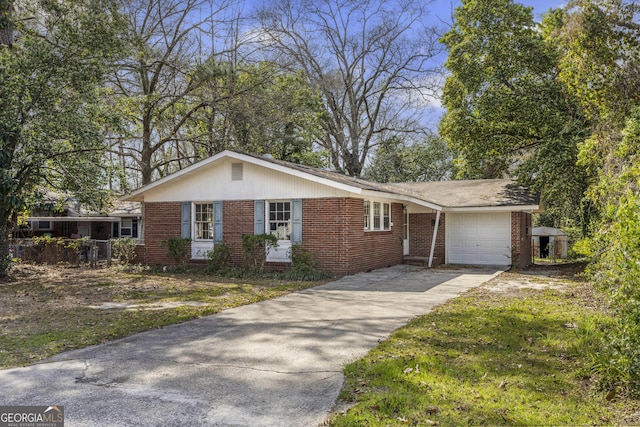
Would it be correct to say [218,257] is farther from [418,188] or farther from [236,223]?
[418,188]

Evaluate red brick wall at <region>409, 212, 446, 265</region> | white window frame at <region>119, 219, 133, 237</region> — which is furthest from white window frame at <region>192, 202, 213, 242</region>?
white window frame at <region>119, 219, 133, 237</region>

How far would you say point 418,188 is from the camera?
914 inches

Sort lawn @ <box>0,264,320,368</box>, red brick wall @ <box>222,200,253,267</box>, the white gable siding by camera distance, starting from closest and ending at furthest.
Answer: lawn @ <box>0,264,320,368</box> → the white gable siding → red brick wall @ <box>222,200,253,267</box>

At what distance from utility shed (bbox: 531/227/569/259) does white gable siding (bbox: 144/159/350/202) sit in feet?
52.1

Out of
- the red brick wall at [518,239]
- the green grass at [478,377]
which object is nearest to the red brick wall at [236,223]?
the green grass at [478,377]

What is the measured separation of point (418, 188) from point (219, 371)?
62.4ft

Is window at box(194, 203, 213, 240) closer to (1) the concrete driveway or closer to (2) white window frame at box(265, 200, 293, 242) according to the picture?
(2) white window frame at box(265, 200, 293, 242)

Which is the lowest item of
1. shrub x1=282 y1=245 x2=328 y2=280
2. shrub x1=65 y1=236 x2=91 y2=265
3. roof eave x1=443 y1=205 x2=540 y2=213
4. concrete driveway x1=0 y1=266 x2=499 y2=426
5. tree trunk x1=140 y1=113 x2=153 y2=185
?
concrete driveway x1=0 y1=266 x2=499 y2=426

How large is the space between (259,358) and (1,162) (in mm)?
11138

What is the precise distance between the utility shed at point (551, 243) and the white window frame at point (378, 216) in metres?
11.9

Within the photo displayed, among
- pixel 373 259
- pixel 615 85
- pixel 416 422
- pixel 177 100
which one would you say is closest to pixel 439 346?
pixel 416 422

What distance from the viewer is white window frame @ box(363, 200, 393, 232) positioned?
51.9 ft

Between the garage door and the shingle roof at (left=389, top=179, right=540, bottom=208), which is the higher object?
the shingle roof at (left=389, top=179, right=540, bottom=208)
